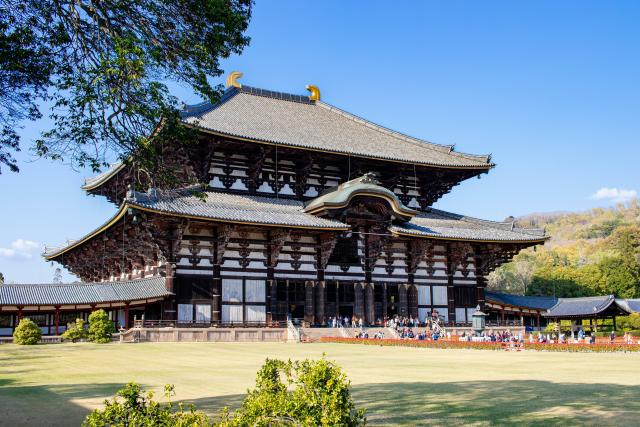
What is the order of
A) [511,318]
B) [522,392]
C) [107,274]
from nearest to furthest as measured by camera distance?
[522,392] < [107,274] < [511,318]

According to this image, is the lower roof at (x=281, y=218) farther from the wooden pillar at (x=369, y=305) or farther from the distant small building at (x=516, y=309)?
the distant small building at (x=516, y=309)

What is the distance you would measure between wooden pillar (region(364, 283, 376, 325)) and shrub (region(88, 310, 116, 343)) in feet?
55.7

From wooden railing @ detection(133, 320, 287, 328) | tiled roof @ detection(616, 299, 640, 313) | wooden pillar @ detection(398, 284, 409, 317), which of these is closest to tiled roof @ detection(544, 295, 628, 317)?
tiled roof @ detection(616, 299, 640, 313)

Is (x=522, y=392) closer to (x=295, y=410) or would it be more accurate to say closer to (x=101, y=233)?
(x=295, y=410)

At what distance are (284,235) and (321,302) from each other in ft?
17.6

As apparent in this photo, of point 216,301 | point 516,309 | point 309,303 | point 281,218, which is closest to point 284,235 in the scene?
point 281,218

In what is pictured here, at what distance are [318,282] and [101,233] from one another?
50.4 ft

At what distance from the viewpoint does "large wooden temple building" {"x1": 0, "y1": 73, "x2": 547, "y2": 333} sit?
37.1 meters

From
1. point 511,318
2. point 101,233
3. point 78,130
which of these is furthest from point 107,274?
point 78,130

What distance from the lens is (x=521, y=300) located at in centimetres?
5525

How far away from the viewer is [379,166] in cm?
4631

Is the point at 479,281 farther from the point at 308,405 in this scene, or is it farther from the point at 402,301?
Result: the point at 308,405

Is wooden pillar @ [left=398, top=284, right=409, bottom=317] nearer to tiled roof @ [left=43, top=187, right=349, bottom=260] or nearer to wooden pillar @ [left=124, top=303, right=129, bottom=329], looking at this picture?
tiled roof @ [left=43, top=187, right=349, bottom=260]

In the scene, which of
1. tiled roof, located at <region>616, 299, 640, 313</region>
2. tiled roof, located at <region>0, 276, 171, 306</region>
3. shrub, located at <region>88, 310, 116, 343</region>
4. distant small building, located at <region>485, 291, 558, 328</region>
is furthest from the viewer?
tiled roof, located at <region>616, 299, 640, 313</region>
